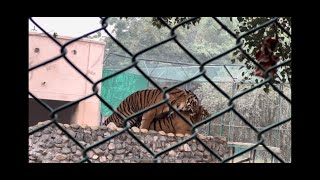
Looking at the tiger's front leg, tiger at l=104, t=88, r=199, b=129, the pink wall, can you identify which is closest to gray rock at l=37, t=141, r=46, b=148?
tiger at l=104, t=88, r=199, b=129

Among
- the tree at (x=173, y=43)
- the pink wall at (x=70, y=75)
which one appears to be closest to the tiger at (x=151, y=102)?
the pink wall at (x=70, y=75)

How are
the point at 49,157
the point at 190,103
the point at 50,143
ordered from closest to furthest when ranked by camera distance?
1. the point at 49,157
2. the point at 50,143
3. the point at 190,103

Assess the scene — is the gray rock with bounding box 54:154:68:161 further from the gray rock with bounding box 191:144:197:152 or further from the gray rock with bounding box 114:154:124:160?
the gray rock with bounding box 191:144:197:152

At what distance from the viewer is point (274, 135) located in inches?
263

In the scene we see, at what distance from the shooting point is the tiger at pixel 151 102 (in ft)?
17.4

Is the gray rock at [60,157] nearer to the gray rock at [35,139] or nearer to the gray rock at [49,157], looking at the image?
the gray rock at [49,157]

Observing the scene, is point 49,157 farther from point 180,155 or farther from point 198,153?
point 198,153

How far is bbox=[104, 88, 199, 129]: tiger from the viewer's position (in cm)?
531

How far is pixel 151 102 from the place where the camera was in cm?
571

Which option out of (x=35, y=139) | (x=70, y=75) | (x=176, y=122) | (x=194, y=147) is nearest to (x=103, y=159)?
(x=35, y=139)
